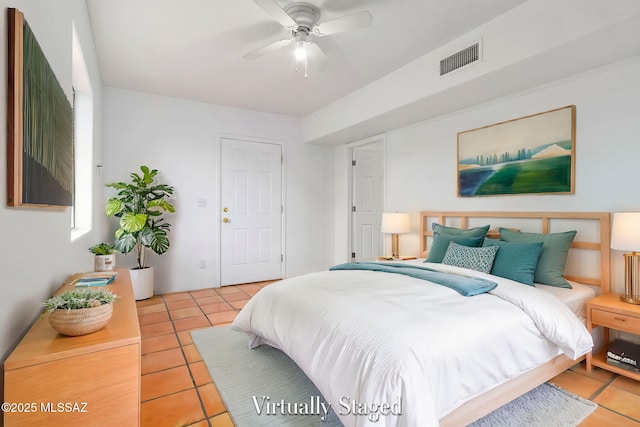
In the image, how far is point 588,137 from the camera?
255cm

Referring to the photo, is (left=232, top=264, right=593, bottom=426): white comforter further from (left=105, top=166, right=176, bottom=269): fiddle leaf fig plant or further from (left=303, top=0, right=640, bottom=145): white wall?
(left=105, top=166, right=176, bottom=269): fiddle leaf fig plant

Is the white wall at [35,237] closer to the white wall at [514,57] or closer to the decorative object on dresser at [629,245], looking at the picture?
the white wall at [514,57]

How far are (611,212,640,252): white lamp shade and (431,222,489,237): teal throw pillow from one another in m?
0.93

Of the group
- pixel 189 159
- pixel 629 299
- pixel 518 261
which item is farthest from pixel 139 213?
pixel 629 299

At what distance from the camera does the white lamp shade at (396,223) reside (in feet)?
12.6

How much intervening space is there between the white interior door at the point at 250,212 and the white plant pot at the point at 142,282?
95cm

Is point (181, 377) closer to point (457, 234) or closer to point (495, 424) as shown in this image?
point (495, 424)

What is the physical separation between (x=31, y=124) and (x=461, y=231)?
3194 millimetres

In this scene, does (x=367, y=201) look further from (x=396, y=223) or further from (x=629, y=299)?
(x=629, y=299)

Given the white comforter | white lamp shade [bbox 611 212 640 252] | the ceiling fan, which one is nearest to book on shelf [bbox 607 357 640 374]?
the white comforter

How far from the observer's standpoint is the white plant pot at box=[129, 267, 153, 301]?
3797mm

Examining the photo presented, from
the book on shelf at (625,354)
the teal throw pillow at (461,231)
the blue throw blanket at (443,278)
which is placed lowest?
the book on shelf at (625,354)

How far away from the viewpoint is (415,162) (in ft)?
13.2

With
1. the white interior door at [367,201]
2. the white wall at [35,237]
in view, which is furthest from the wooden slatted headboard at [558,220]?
the white wall at [35,237]
